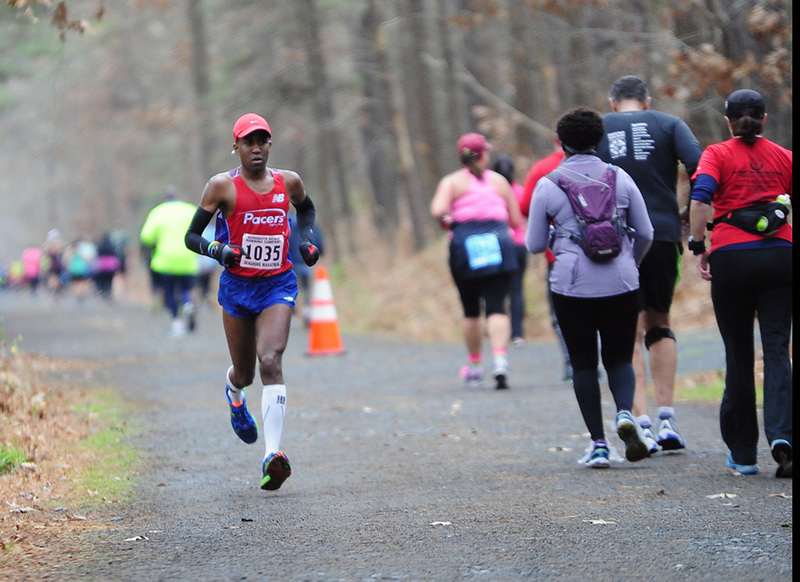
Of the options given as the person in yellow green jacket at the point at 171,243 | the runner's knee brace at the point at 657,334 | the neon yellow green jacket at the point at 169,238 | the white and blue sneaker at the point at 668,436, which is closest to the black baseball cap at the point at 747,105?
the runner's knee brace at the point at 657,334

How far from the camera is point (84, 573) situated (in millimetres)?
5016

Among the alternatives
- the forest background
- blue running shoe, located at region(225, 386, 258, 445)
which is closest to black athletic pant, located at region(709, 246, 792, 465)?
blue running shoe, located at region(225, 386, 258, 445)

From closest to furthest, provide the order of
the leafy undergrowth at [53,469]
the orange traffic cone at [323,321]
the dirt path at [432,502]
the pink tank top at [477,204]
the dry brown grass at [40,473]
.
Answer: the dirt path at [432,502]
the dry brown grass at [40,473]
the leafy undergrowth at [53,469]
the pink tank top at [477,204]
the orange traffic cone at [323,321]

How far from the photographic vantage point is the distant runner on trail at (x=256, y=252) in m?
7.15

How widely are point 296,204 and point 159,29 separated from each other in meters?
40.7

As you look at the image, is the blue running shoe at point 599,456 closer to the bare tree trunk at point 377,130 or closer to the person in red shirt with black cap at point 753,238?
the person in red shirt with black cap at point 753,238

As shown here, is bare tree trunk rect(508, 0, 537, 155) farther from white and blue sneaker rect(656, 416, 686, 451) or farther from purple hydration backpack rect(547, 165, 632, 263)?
purple hydration backpack rect(547, 165, 632, 263)

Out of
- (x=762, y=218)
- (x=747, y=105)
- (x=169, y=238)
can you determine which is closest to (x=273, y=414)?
(x=762, y=218)

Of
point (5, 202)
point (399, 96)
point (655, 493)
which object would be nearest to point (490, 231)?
point (655, 493)

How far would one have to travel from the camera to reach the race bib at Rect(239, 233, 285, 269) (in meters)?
7.25

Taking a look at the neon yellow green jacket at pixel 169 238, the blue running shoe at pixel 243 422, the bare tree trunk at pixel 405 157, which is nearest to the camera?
the blue running shoe at pixel 243 422

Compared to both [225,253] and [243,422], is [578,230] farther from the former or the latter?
[243,422]

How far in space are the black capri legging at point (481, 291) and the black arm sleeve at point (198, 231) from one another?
465 cm

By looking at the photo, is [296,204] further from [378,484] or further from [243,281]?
[378,484]
